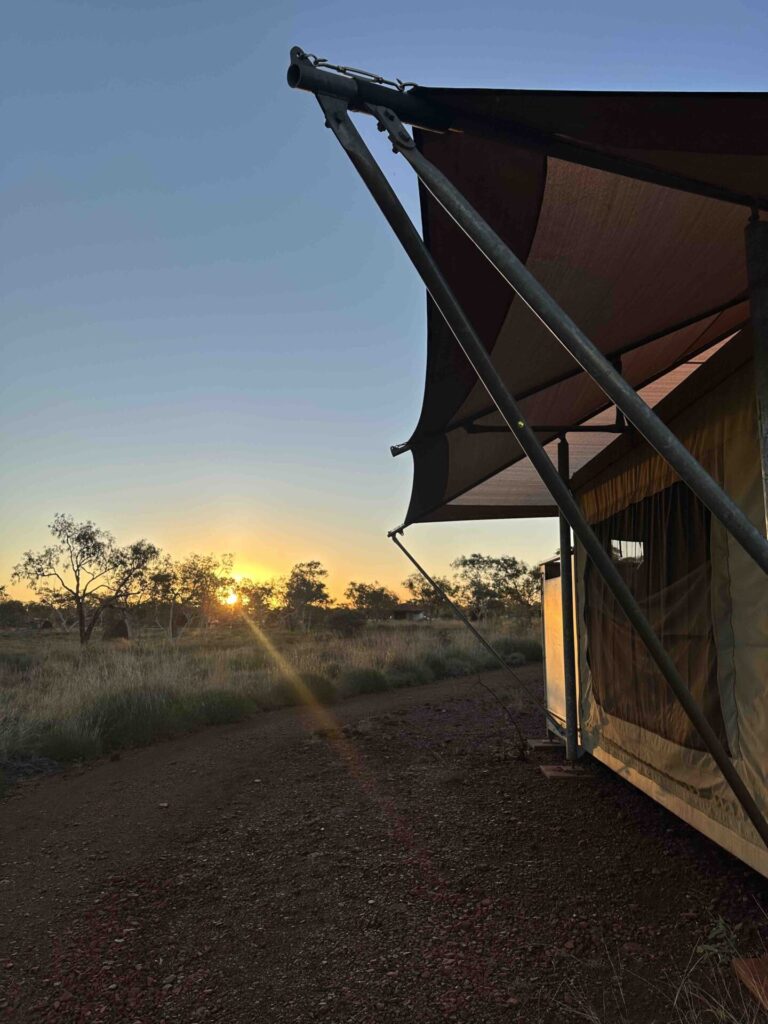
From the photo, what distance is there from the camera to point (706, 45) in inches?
106

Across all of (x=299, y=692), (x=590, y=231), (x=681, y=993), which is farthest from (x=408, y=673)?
(x=590, y=231)

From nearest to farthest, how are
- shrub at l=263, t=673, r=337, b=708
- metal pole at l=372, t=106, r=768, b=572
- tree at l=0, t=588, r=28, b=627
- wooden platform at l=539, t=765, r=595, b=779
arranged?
metal pole at l=372, t=106, r=768, b=572 < wooden platform at l=539, t=765, r=595, b=779 < shrub at l=263, t=673, r=337, b=708 < tree at l=0, t=588, r=28, b=627

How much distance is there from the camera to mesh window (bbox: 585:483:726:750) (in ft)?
10.3

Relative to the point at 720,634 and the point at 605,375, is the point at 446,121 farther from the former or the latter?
the point at 720,634

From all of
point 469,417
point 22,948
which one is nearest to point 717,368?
point 469,417

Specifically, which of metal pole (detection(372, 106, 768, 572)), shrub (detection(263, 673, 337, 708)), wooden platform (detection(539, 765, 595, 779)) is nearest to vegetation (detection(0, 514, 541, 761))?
shrub (detection(263, 673, 337, 708))

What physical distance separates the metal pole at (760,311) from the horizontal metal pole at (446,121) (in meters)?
0.21

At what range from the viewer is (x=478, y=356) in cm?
182

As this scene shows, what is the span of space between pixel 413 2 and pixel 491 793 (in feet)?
14.6

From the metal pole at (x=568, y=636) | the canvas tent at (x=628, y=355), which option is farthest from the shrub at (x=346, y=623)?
the canvas tent at (x=628, y=355)

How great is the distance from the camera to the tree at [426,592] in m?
48.4

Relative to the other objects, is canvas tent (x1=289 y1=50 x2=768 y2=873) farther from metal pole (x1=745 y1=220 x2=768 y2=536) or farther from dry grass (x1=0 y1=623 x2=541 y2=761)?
dry grass (x1=0 y1=623 x2=541 y2=761)

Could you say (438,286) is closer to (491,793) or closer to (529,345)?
(529,345)

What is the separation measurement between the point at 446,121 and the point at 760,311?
96cm
